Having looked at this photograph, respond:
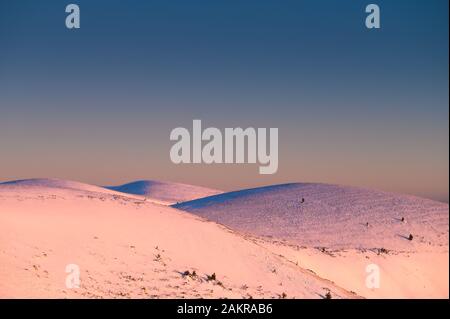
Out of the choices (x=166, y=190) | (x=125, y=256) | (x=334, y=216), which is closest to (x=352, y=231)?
(x=334, y=216)

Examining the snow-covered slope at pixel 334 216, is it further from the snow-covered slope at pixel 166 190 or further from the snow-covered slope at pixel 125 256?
the snow-covered slope at pixel 166 190

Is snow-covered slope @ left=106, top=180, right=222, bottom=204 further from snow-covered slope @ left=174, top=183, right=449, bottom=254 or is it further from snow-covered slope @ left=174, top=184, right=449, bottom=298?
snow-covered slope @ left=174, top=183, right=449, bottom=254

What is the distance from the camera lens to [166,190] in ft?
307

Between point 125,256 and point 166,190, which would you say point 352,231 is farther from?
point 166,190

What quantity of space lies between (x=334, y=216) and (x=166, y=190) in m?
56.9

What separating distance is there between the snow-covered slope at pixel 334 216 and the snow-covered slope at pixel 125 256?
11622 millimetres

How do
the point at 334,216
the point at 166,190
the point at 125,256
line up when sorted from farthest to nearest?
the point at 166,190 → the point at 334,216 → the point at 125,256

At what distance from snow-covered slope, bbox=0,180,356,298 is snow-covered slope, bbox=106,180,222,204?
61.0 metres

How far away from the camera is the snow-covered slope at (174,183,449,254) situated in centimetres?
3403

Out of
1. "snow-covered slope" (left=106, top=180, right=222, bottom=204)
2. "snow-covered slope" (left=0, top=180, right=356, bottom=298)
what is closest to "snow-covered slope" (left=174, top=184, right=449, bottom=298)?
"snow-covered slope" (left=0, top=180, right=356, bottom=298)

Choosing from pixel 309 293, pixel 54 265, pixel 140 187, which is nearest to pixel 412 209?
pixel 309 293

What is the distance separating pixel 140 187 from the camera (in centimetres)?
9931
